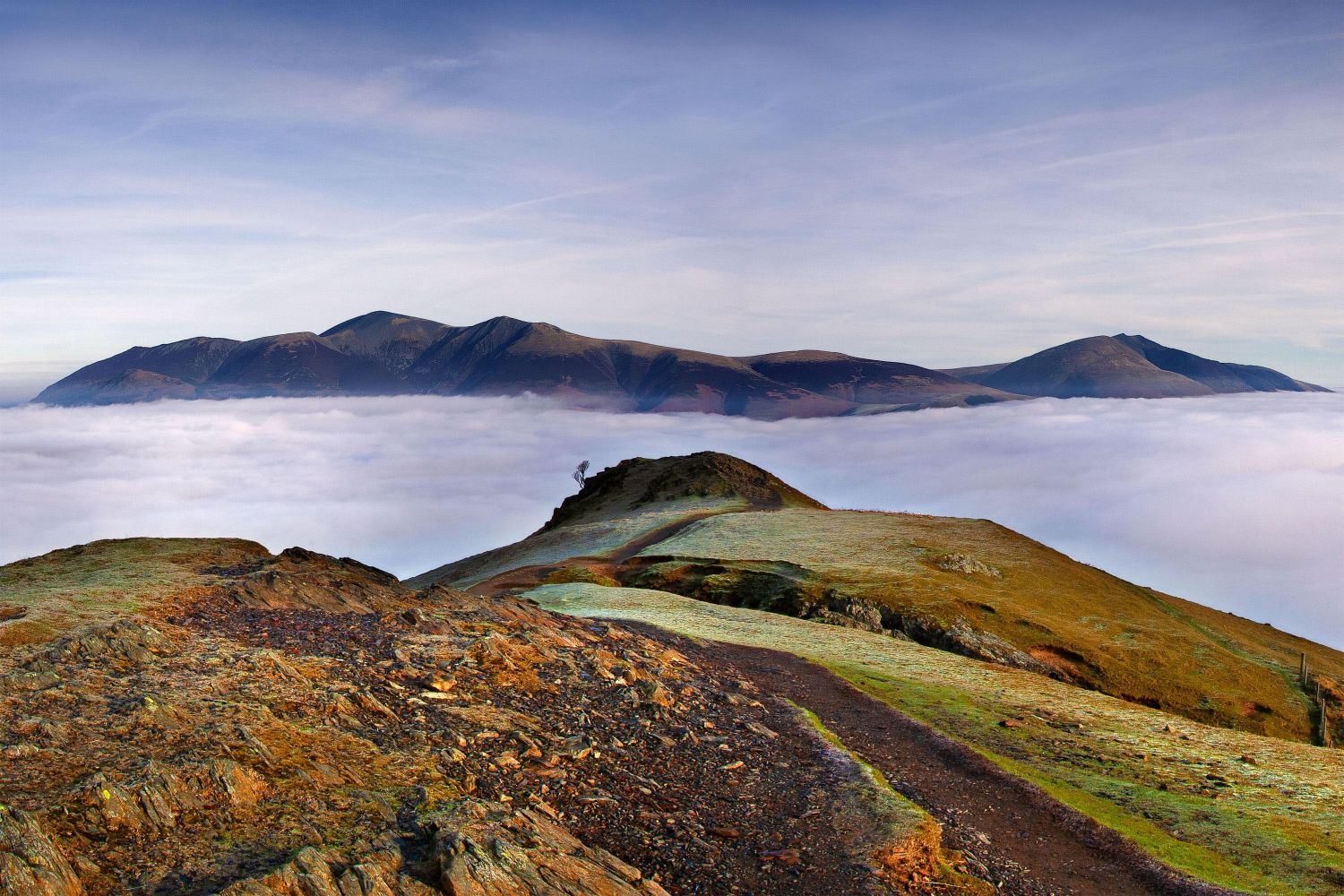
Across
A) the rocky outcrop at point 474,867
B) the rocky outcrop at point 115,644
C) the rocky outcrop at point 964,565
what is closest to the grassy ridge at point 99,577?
the rocky outcrop at point 115,644

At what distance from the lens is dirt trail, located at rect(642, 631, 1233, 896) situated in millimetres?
19922

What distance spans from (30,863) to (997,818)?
858 inches

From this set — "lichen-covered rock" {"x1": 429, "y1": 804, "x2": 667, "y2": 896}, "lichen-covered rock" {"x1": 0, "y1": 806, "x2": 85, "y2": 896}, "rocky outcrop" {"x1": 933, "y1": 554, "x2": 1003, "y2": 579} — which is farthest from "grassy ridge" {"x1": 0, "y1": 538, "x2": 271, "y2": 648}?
"rocky outcrop" {"x1": 933, "y1": 554, "x2": 1003, "y2": 579}

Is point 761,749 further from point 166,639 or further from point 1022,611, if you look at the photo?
point 1022,611

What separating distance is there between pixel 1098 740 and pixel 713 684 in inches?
579

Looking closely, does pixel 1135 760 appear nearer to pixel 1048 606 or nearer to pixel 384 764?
pixel 384 764

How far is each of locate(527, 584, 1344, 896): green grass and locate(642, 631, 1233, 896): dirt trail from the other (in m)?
1.08

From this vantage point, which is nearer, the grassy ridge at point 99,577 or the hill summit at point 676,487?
the grassy ridge at point 99,577

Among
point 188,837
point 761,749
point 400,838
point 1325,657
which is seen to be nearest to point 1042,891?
point 761,749

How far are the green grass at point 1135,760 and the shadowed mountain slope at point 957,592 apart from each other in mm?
10979

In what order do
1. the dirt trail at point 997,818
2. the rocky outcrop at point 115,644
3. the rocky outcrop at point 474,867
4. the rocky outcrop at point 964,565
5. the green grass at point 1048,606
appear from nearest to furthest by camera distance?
1. the rocky outcrop at point 474,867
2. the dirt trail at point 997,818
3. the rocky outcrop at point 115,644
4. the green grass at point 1048,606
5. the rocky outcrop at point 964,565

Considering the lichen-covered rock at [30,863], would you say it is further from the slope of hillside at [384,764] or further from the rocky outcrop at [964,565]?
the rocky outcrop at [964,565]

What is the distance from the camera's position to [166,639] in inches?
920

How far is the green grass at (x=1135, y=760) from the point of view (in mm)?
21922
